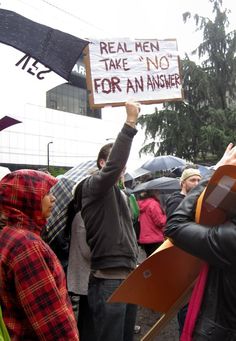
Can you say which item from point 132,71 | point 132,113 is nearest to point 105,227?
point 132,113

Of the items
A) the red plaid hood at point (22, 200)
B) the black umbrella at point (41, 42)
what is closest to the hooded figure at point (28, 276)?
the red plaid hood at point (22, 200)

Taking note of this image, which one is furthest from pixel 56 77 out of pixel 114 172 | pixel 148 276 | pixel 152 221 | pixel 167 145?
pixel 167 145

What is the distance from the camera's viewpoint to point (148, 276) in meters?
1.88

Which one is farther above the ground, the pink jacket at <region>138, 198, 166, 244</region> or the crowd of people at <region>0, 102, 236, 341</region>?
the crowd of people at <region>0, 102, 236, 341</region>

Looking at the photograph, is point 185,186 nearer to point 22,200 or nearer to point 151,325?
point 151,325

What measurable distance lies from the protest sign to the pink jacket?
2910 millimetres

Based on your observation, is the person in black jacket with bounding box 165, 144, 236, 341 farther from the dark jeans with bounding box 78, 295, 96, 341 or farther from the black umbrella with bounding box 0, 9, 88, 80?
the dark jeans with bounding box 78, 295, 96, 341

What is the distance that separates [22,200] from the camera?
2070mm

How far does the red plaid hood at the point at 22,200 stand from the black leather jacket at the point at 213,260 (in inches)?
24.6

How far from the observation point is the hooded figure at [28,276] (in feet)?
6.34

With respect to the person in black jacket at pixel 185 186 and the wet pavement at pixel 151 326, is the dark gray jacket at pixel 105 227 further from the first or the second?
the wet pavement at pixel 151 326

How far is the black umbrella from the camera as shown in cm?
256

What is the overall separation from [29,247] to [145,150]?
2123cm

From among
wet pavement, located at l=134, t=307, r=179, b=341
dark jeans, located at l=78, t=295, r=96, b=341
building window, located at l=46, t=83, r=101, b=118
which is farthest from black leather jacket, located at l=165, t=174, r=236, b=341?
building window, located at l=46, t=83, r=101, b=118
